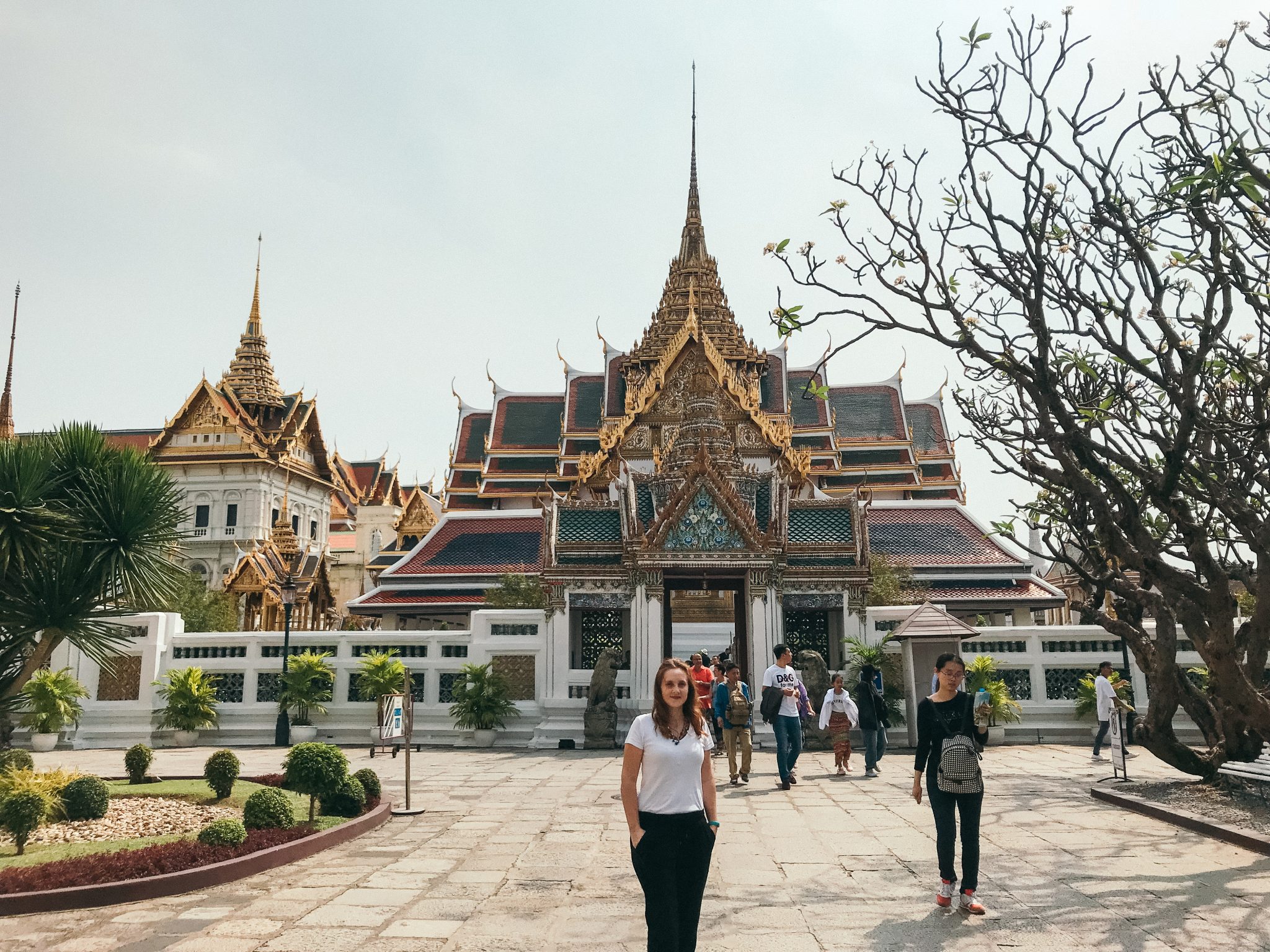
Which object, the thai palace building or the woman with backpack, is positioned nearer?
the woman with backpack

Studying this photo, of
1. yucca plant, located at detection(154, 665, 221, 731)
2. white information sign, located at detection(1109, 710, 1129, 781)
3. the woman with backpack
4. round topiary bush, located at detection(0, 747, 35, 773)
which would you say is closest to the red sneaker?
the woman with backpack

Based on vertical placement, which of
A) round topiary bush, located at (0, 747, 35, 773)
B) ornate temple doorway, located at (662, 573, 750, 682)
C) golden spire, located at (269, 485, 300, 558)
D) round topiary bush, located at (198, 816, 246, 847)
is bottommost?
round topiary bush, located at (198, 816, 246, 847)

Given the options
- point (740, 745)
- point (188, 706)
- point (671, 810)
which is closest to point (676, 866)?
point (671, 810)

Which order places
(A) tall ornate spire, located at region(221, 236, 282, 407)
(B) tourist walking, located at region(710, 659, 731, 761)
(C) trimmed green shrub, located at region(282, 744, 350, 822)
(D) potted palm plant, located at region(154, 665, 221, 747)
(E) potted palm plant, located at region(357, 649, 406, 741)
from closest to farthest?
1. (C) trimmed green shrub, located at region(282, 744, 350, 822)
2. (B) tourist walking, located at region(710, 659, 731, 761)
3. (E) potted palm plant, located at region(357, 649, 406, 741)
4. (D) potted palm plant, located at region(154, 665, 221, 747)
5. (A) tall ornate spire, located at region(221, 236, 282, 407)

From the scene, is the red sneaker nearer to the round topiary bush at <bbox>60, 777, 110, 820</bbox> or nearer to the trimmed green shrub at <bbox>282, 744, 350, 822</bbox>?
the trimmed green shrub at <bbox>282, 744, 350, 822</bbox>

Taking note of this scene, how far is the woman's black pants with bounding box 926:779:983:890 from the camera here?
5.65 meters

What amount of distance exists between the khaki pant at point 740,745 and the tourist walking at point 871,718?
1799mm

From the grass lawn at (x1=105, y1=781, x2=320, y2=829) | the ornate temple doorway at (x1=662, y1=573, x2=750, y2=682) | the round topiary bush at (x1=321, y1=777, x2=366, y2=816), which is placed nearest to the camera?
the round topiary bush at (x1=321, y1=777, x2=366, y2=816)

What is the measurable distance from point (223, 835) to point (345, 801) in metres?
1.86

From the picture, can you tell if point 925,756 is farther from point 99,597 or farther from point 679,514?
point 679,514

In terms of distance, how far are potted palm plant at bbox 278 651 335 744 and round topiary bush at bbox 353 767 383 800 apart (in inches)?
318

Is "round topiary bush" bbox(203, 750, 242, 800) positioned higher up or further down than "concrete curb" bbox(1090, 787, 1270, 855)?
higher up

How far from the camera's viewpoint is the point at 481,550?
26.6 meters

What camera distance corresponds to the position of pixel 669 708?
4.22m
